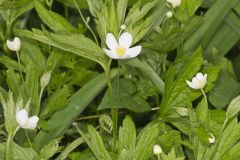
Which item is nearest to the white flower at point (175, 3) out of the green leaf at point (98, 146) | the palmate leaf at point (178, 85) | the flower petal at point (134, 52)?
the palmate leaf at point (178, 85)

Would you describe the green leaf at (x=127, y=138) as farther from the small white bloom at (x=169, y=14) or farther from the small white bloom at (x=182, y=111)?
the small white bloom at (x=169, y=14)

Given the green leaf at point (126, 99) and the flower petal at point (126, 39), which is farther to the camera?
the green leaf at point (126, 99)

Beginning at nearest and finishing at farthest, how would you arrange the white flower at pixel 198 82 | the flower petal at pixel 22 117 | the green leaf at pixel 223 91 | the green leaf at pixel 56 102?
the flower petal at pixel 22 117 < the white flower at pixel 198 82 < the green leaf at pixel 56 102 < the green leaf at pixel 223 91

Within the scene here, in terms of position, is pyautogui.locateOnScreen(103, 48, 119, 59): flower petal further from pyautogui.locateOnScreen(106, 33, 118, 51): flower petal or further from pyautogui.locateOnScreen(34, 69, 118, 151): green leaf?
pyautogui.locateOnScreen(34, 69, 118, 151): green leaf

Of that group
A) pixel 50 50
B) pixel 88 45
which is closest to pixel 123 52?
pixel 88 45

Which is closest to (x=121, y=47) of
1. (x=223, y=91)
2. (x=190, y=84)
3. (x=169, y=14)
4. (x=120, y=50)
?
(x=120, y=50)

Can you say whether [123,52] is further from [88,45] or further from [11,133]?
[11,133]
